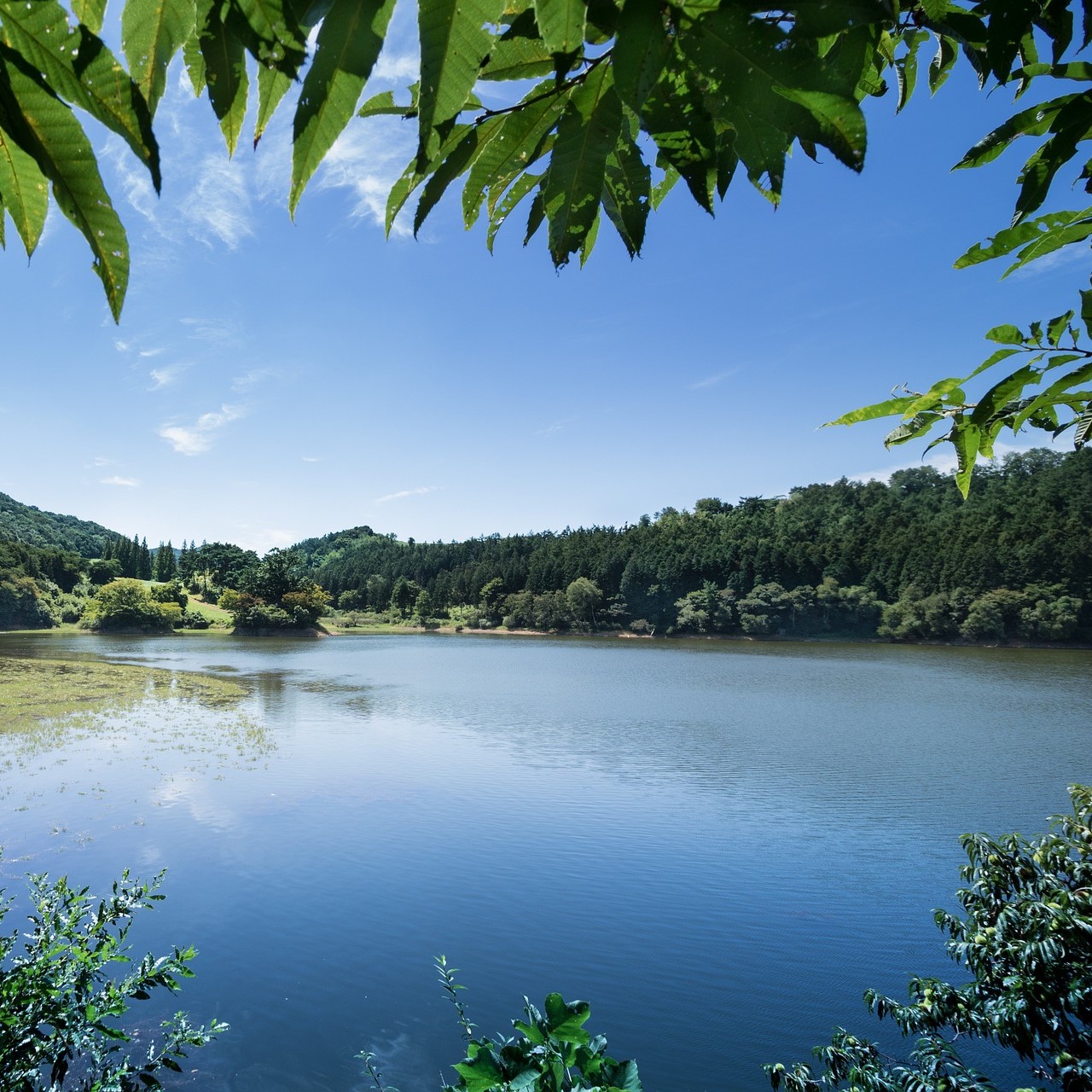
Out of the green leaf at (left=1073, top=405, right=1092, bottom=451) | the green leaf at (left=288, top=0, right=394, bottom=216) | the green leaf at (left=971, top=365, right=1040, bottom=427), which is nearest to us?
the green leaf at (left=288, top=0, right=394, bottom=216)

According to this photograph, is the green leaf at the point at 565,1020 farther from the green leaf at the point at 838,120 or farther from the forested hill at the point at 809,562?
the forested hill at the point at 809,562

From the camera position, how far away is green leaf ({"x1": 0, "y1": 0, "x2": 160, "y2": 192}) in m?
0.43

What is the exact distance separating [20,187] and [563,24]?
0.44 meters

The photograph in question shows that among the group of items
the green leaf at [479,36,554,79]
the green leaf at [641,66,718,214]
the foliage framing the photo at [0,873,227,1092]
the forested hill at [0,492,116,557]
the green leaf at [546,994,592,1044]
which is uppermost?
the forested hill at [0,492,116,557]

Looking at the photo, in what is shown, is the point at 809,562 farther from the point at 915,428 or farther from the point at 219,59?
the point at 219,59

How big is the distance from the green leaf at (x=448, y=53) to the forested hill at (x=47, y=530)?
106 metres

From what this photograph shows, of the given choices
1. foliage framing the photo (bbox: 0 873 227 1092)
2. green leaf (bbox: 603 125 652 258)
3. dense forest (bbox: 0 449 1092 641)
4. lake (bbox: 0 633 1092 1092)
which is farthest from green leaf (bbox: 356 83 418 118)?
dense forest (bbox: 0 449 1092 641)

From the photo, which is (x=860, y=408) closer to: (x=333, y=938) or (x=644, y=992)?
(x=644, y=992)

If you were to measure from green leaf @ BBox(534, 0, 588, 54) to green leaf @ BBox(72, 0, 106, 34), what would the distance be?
350 millimetres

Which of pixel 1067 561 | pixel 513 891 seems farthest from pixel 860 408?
pixel 1067 561

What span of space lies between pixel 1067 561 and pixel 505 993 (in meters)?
60.0

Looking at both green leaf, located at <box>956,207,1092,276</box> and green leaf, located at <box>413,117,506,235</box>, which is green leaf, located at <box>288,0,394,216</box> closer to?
green leaf, located at <box>413,117,506,235</box>

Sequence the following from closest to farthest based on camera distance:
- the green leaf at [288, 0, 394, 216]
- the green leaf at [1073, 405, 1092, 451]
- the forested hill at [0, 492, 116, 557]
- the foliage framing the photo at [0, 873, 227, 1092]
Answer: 1. the green leaf at [288, 0, 394, 216]
2. the green leaf at [1073, 405, 1092, 451]
3. the foliage framing the photo at [0, 873, 227, 1092]
4. the forested hill at [0, 492, 116, 557]

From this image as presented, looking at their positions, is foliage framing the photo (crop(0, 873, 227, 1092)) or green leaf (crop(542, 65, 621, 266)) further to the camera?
foliage framing the photo (crop(0, 873, 227, 1092))
